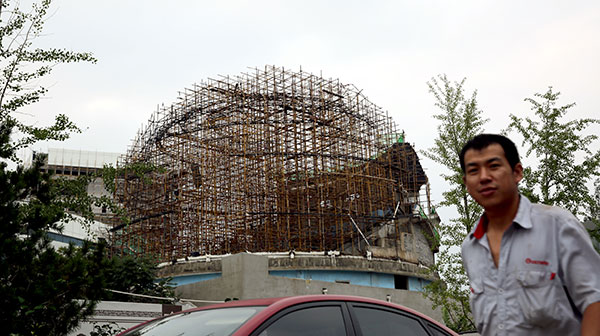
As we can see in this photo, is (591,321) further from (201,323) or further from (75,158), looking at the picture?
(75,158)

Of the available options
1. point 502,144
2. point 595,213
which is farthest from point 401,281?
point 502,144

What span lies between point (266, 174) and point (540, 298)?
2672 centimetres

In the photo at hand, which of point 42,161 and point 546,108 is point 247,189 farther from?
point 42,161

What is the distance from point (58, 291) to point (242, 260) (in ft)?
42.8

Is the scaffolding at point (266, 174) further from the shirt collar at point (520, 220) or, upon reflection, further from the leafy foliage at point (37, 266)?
the shirt collar at point (520, 220)

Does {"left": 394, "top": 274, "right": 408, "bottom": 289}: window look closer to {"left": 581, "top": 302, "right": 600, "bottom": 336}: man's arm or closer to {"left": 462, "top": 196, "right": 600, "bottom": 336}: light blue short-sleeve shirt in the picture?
{"left": 462, "top": 196, "right": 600, "bottom": 336}: light blue short-sleeve shirt

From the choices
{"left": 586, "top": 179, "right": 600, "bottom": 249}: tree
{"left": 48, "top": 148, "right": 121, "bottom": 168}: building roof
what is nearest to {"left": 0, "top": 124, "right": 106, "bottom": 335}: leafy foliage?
{"left": 586, "top": 179, "right": 600, "bottom": 249}: tree

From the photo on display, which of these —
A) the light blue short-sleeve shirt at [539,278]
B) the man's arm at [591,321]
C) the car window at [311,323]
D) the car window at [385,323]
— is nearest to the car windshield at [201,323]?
the car window at [311,323]

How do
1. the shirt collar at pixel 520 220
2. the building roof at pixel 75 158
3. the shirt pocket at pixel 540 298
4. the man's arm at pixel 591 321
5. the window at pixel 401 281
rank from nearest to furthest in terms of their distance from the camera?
the man's arm at pixel 591 321, the shirt pocket at pixel 540 298, the shirt collar at pixel 520 220, the window at pixel 401 281, the building roof at pixel 75 158

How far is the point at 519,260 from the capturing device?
79.1 inches

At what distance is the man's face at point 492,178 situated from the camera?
2.12m

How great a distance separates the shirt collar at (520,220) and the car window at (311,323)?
5.25 ft

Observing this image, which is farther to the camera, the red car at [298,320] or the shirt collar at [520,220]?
the red car at [298,320]

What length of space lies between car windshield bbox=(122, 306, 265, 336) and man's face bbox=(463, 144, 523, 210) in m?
1.81
